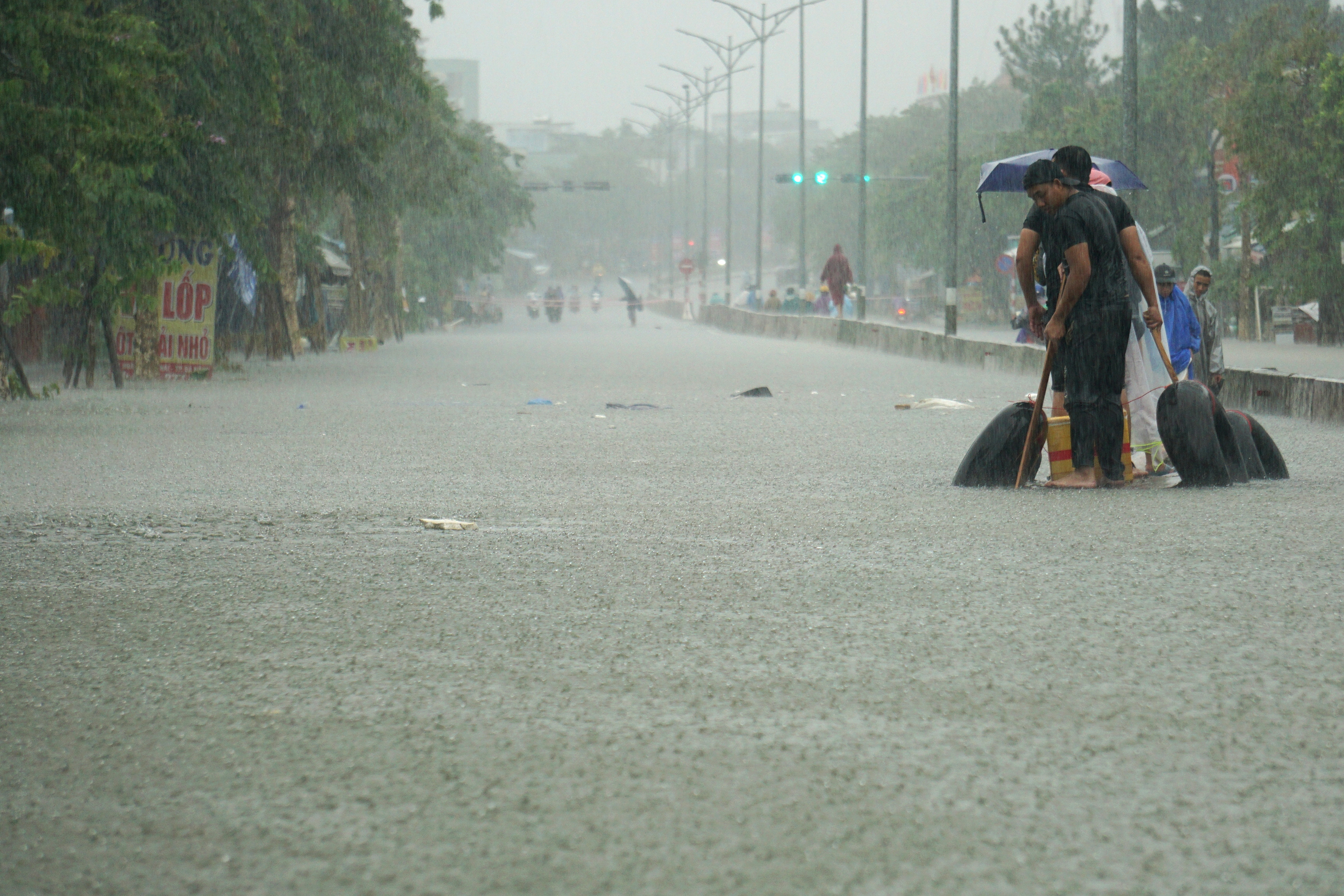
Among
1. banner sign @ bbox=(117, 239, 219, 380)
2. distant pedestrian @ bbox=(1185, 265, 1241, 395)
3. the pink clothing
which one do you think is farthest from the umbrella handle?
the pink clothing

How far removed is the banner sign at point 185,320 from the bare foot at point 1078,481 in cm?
1475

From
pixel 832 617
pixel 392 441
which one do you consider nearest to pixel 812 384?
pixel 392 441

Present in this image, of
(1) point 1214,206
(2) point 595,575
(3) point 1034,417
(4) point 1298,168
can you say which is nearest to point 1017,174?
(3) point 1034,417

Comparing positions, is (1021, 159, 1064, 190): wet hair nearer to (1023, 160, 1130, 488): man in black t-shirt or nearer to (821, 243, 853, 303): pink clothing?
(1023, 160, 1130, 488): man in black t-shirt

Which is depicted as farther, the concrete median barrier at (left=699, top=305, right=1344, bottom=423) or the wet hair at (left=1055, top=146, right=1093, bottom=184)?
the concrete median barrier at (left=699, top=305, right=1344, bottom=423)

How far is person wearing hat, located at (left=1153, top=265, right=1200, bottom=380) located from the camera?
41.7 feet

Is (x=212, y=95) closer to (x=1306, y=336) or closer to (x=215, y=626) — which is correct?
(x=215, y=626)

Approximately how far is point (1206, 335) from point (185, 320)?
13.2 metres

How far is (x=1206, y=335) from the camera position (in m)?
14.5

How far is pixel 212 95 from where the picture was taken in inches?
784

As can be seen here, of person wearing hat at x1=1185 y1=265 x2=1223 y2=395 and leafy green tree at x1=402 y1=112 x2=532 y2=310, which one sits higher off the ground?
leafy green tree at x1=402 y1=112 x2=532 y2=310

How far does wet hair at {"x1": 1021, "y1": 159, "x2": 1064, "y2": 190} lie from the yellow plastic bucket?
4.18 ft

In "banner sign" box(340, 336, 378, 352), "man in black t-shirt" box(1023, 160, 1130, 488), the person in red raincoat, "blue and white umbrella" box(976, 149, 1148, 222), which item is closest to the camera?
"man in black t-shirt" box(1023, 160, 1130, 488)

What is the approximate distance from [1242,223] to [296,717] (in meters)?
41.8
